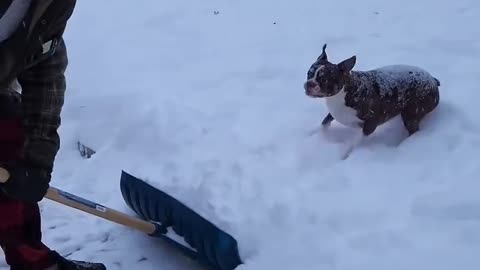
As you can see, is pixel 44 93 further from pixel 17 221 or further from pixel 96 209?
pixel 96 209

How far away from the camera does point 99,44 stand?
468 cm

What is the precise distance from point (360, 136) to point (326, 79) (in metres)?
0.33

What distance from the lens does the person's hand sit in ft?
6.59

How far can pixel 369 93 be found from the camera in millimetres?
2719

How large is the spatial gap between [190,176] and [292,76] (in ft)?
3.67

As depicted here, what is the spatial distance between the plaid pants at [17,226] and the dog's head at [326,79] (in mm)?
1063

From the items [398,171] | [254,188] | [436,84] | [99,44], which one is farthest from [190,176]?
[99,44]

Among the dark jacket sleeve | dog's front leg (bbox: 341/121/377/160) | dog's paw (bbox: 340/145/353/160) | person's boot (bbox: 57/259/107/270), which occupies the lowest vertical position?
person's boot (bbox: 57/259/107/270)

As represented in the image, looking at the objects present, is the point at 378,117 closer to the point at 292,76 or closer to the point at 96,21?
the point at 292,76

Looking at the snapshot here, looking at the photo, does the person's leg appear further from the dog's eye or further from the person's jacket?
the dog's eye

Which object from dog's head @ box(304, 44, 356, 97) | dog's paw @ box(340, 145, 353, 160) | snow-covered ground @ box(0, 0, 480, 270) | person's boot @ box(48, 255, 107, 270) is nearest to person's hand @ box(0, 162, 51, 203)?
person's boot @ box(48, 255, 107, 270)

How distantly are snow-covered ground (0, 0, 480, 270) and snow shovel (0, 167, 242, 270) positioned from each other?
0.05 m

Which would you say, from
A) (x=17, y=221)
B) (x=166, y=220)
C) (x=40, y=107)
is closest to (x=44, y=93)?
(x=40, y=107)

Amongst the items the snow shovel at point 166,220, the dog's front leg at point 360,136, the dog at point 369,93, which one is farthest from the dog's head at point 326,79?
the snow shovel at point 166,220
